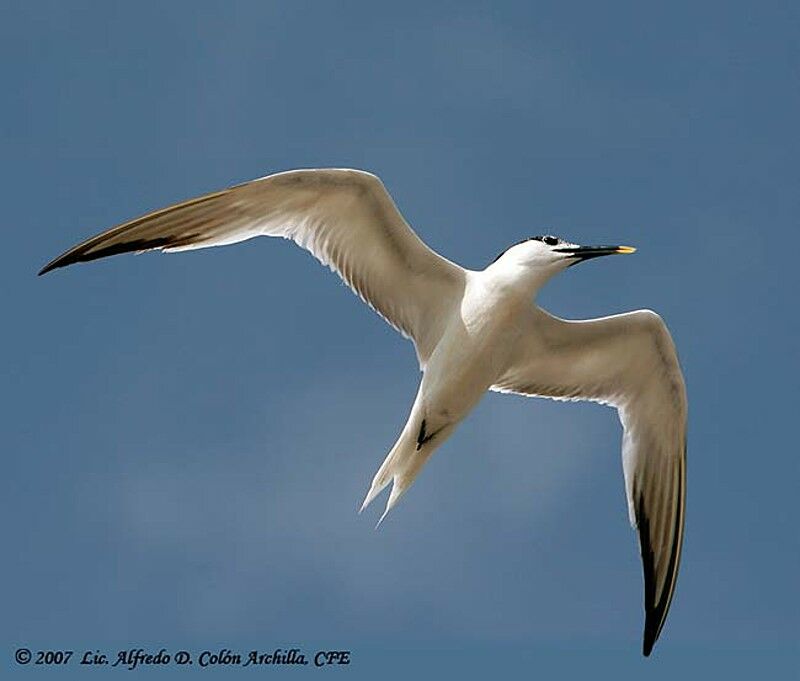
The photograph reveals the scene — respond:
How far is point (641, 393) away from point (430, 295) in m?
2.15

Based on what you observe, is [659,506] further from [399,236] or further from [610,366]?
[399,236]

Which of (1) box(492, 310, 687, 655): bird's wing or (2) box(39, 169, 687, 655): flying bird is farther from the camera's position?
(1) box(492, 310, 687, 655): bird's wing

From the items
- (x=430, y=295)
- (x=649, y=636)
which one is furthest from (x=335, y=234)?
(x=649, y=636)

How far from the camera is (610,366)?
12.5 metres

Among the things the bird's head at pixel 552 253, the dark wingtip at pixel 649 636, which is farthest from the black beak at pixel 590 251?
the dark wingtip at pixel 649 636

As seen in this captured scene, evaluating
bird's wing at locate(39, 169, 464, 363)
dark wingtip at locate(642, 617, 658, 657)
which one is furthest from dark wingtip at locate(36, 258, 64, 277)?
dark wingtip at locate(642, 617, 658, 657)

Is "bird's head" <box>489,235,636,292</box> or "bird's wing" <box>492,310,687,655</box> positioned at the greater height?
"bird's head" <box>489,235,636,292</box>

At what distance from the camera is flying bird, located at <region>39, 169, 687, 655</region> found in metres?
11.4

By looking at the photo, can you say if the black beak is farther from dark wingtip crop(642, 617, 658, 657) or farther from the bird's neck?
dark wingtip crop(642, 617, 658, 657)

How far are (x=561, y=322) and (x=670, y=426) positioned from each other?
4.94 ft

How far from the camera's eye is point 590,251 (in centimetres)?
1152

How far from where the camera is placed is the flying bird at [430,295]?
11.4 m

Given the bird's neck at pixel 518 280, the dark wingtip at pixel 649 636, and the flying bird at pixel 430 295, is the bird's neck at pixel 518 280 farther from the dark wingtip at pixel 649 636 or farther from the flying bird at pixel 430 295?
the dark wingtip at pixel 649 636

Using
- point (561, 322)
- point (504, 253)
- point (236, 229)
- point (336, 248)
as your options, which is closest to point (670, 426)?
point (561, 322)
